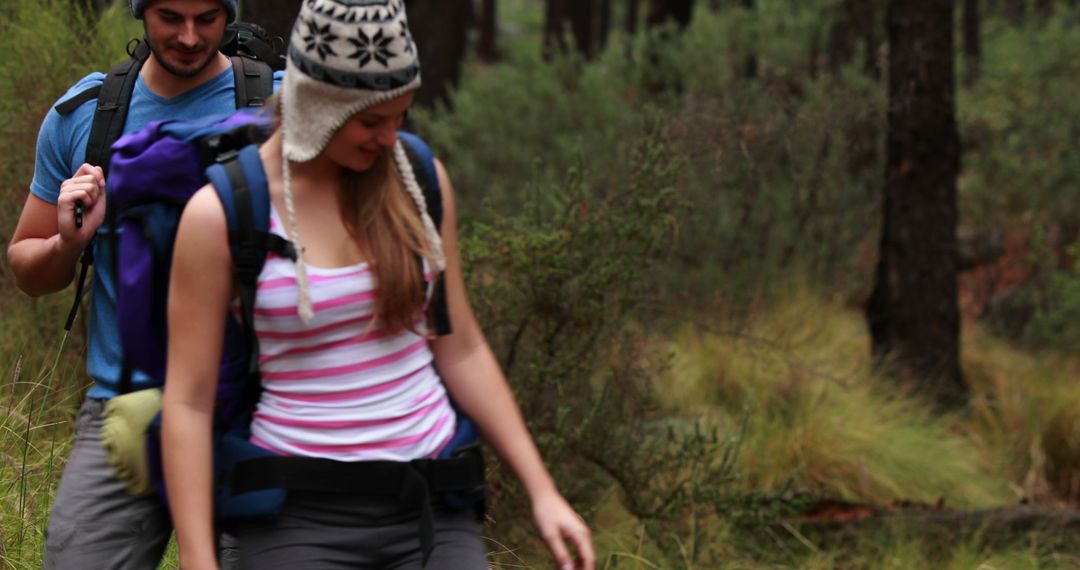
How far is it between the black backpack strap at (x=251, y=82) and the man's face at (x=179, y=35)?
90 mm

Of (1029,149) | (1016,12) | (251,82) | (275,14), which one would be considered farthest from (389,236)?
(1016,12)

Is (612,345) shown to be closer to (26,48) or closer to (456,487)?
(26,48)

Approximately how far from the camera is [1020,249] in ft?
40.4

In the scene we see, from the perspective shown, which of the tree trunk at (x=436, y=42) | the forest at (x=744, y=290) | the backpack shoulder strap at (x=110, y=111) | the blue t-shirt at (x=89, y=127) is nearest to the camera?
the blue t-shirt at (x=89, y=127)

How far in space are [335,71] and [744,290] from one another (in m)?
6.79

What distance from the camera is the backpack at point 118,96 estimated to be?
9.53 feet

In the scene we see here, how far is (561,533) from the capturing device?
2.36m

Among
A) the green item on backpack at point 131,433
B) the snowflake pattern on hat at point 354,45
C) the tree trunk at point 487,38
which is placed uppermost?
the snowflake pattern on hat at point 354,45

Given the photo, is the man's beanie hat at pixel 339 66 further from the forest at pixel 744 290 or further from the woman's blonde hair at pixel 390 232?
the forest at pixel 744 290

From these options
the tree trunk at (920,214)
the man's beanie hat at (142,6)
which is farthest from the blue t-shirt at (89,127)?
the tree trunk at (920,214)

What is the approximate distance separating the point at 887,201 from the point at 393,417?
7053 millimetres

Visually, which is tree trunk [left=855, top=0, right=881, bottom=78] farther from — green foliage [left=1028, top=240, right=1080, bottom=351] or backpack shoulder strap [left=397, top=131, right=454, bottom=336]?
backpack shoulder strap [left=397, top=131, right=454, bottom=336]

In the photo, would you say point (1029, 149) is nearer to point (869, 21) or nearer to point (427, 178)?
point (869, 21)

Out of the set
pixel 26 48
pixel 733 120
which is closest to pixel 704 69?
pixel 733 120
